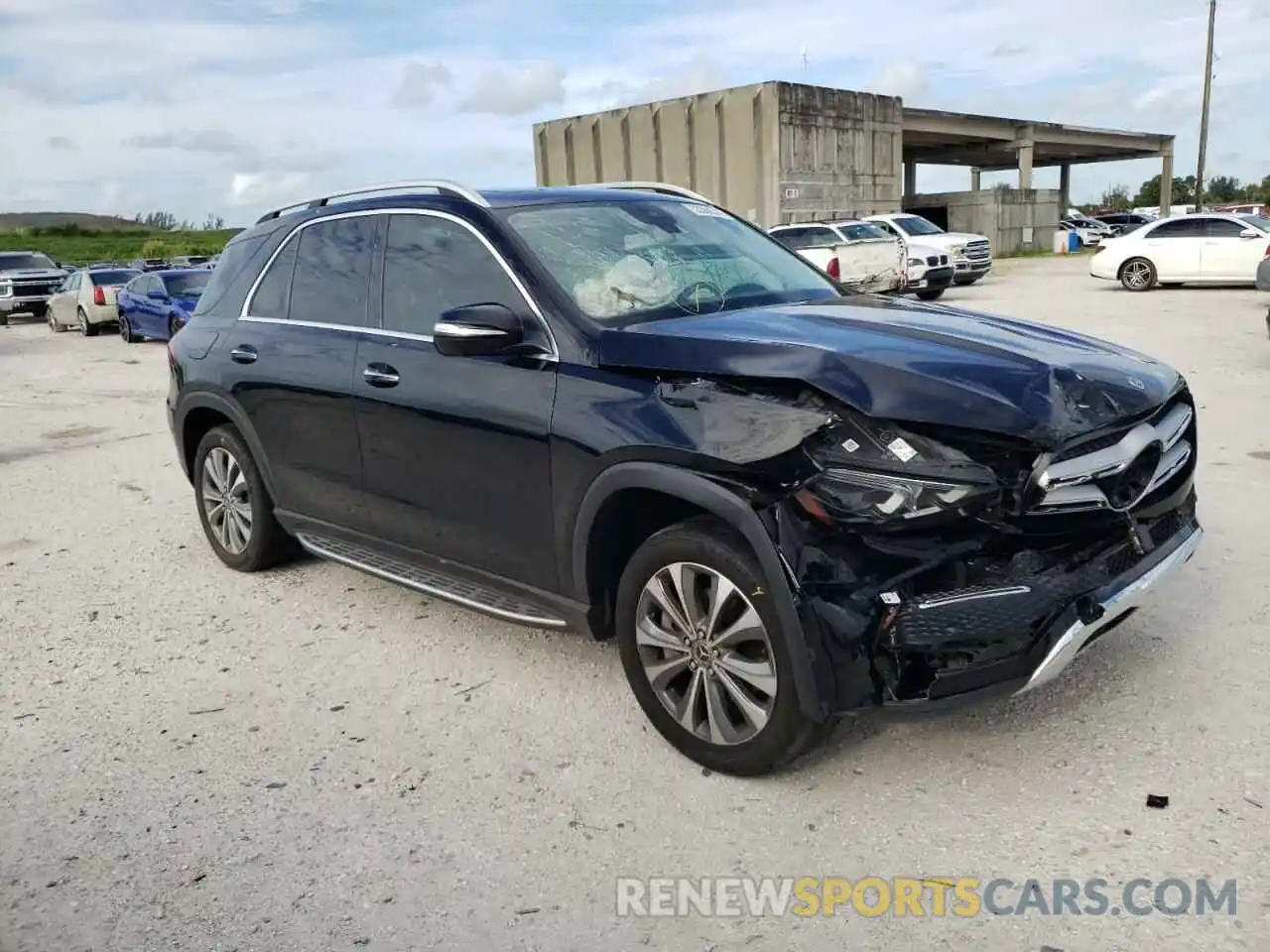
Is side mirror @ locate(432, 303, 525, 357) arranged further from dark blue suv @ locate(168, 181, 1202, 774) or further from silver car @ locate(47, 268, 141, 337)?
silver car @ locate(47, 268, 141, 337)

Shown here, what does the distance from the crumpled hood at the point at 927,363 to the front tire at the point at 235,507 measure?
2650mm

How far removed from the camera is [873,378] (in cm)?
308

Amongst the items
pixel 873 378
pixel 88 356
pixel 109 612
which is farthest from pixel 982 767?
pixel 88 356

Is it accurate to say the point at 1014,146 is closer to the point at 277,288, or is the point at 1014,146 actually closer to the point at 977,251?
the point at 977,251

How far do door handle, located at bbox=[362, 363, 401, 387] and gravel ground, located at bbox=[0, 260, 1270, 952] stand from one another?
1.13 meters

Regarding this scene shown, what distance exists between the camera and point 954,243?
24297mm

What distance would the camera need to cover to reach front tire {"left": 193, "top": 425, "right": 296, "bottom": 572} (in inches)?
219

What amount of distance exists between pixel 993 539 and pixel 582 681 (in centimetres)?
183

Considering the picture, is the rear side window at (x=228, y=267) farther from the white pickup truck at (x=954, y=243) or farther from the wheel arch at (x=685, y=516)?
the white pickup truck at (x=954, y=243)

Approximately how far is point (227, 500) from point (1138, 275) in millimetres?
20520

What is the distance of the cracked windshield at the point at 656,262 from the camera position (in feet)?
13.1

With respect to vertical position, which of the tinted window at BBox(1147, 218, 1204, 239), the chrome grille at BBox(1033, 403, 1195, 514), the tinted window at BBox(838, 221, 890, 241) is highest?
the tinted window at BBox(838, 221, 890, 241)

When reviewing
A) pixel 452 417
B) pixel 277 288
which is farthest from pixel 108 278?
pixel 452 417

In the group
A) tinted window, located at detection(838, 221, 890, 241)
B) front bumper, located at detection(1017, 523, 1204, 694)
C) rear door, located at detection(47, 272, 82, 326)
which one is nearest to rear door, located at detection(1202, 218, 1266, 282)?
tinted window, located at detection(838, 221, 890, 241)
